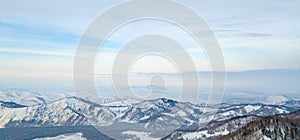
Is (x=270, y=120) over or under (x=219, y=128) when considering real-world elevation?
over

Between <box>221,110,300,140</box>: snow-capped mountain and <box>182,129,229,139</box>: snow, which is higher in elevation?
<box>221,110,300,140</box>: snow-capped mountain

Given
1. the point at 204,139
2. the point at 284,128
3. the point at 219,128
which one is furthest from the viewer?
the point at 219,128

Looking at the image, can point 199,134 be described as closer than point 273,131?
No

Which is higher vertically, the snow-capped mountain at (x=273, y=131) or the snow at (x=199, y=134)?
the snow-capped mountain at (x=273, y=131)

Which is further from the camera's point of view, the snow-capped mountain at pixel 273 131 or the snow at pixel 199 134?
the snow at pixel 199 134

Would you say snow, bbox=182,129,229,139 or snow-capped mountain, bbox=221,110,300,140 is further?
snow, bbox=182,129,229,139

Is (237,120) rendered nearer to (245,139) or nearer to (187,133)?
(187,133)

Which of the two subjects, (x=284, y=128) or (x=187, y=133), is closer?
(x=284, y=128)

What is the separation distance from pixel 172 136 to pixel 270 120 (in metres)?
88.8

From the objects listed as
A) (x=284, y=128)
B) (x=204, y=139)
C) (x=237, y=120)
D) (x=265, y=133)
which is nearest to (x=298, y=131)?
(x=284, y=128)

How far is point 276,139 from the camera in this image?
3100 inches

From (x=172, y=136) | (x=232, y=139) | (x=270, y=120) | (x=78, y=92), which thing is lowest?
(x=172, y=136)

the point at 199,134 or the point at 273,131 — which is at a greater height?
the point at 273,131

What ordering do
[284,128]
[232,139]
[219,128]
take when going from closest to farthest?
[284,128]
[232,139]
[219,128]
